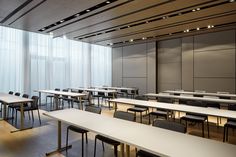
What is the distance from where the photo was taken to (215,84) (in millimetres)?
8414

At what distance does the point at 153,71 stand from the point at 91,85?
398 centimetres

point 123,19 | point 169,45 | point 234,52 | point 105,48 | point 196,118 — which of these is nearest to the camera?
point 196,118

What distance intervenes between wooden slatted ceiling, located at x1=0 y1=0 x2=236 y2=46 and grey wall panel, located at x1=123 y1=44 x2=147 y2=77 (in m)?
3.11

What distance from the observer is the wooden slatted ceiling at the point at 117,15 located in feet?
16.4

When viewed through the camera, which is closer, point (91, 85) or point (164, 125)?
point (164, 125)

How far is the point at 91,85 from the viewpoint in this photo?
1149cm

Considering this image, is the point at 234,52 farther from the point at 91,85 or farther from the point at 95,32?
the point at 91,85

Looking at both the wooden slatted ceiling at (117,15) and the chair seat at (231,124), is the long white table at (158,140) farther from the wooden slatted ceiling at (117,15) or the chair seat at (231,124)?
the wooden slatted ceiling at (117,15)

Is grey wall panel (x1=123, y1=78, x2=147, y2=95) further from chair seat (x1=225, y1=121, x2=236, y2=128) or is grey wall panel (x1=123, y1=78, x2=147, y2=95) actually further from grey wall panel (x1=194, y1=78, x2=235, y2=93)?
chair seat (x1=225, y1=121, x2=236, y2=128)

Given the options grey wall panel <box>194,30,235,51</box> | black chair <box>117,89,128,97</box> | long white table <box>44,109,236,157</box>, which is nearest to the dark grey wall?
grey wall panel <box>194,30,235,51</box>

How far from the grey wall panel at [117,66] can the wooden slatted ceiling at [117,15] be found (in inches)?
171

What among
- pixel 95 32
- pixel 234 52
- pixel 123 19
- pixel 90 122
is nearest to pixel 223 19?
pixel 234 52

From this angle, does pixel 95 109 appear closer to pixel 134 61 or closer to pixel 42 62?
pixel 42 62

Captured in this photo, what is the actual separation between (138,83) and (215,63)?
4.57 meters
